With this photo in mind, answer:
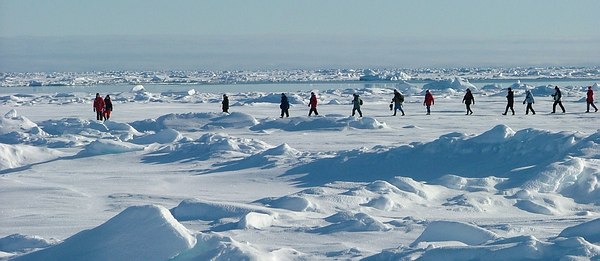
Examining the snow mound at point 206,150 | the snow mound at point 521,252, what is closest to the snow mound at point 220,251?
the snow mound at point 521,252

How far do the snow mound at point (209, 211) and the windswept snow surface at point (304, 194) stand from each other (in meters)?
0.02

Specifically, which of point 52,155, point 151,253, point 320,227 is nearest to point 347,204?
point 320,227

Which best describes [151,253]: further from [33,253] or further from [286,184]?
[286,184]

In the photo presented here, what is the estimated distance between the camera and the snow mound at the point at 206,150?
18703 millimetres

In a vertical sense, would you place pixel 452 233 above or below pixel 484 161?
above

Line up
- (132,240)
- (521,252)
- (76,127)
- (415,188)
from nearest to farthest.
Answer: (521,252) < (132,240) < (415,188) < (76,127)

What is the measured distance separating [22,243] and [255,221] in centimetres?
242

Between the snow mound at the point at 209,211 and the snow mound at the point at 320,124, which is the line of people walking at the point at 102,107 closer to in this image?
the snow mound at the point at 320,124

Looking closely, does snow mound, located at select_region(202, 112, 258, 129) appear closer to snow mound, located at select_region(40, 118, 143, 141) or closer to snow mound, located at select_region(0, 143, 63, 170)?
snow mound, located at select_region(40, 118, 143, 141)

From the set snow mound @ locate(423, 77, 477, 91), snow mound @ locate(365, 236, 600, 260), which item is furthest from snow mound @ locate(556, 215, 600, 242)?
snow mound @ locate(423, 77, 477, 91)

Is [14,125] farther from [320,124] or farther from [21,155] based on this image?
[320,124]

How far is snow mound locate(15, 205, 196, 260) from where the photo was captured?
762cm

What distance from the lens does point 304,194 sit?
42.1 ft

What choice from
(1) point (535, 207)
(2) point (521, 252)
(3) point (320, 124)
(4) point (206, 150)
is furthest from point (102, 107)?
(2) point (521, 252)
